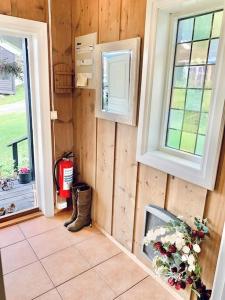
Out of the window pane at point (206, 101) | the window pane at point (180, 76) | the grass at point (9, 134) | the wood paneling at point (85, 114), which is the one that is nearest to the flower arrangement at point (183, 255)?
the window pane at point (206, 101)

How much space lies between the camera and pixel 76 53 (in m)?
2.38

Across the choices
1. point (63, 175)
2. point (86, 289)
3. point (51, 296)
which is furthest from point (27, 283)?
point (63, 175)

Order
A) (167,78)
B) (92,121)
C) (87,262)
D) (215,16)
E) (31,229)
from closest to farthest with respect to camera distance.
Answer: (215,16)
(167,78)
(87,262)
(92,121)
(31,229)

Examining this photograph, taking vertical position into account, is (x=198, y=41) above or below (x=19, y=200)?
above

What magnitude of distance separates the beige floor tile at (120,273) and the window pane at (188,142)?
1.14 meters

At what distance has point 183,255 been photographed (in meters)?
1.40


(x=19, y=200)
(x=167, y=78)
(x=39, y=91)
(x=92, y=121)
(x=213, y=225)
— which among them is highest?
(x=167, y=78)

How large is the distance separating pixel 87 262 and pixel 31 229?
80 centimetres

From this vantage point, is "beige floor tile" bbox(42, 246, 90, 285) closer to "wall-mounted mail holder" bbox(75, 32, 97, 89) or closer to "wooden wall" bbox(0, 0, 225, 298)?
"wooden wall" bbox(0, 0, 225, 298)

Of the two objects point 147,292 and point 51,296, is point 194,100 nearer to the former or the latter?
point 147,292

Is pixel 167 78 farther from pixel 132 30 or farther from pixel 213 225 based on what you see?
pixel 213 225

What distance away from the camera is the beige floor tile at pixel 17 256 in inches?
77.7

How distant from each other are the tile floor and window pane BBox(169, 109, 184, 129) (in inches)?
50.1

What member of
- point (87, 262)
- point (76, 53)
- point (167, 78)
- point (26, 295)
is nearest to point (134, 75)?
point (167, 78)
